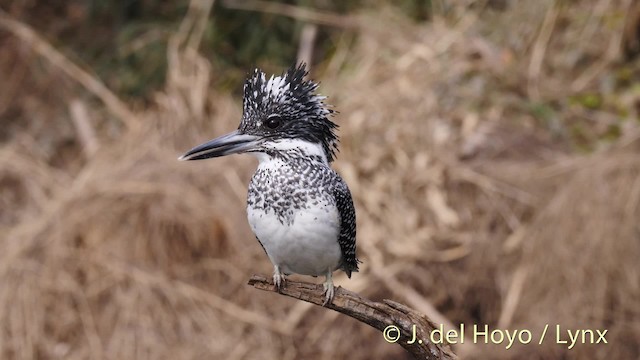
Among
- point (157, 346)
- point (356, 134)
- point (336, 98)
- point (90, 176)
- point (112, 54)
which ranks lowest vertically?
point (157, 346)

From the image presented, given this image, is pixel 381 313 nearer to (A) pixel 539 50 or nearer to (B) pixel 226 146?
(B) pixel 226 146

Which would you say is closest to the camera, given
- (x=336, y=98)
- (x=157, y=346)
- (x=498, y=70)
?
(x=157, y=346)

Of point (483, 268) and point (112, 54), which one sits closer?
point (483, 268)

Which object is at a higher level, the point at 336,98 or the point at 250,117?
the point at 336,98

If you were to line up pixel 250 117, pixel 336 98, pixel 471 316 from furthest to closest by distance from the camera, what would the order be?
pixel 336 98
pixel 471 316
pixel 250 117

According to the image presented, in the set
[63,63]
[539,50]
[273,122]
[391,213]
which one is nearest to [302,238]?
[273,122]

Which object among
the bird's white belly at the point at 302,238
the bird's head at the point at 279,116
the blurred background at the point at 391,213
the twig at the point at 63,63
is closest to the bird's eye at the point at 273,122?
the bird's head at the point at 279,116

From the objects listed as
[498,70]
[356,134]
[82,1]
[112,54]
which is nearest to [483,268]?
[356,134]

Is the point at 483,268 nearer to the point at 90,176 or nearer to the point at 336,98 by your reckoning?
the point at 336,98

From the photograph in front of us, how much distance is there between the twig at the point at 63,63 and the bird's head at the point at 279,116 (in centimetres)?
631

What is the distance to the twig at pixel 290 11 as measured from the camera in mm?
8318

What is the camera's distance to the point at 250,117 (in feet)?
6.34

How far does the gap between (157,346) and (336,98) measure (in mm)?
2227

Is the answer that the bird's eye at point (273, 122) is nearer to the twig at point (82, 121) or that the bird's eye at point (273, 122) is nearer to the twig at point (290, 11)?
the twig at point (290, 11)
